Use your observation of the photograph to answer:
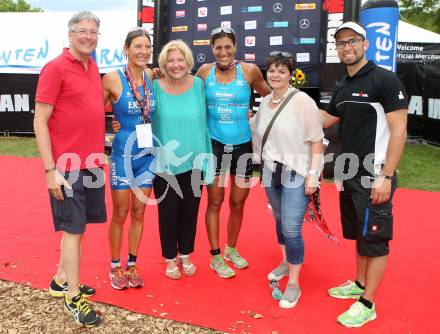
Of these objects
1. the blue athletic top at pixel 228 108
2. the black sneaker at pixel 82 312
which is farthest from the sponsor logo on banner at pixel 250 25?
the black sneaker at pixel 82 312

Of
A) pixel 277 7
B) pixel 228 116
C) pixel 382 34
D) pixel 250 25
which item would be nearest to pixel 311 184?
pixel 228 116

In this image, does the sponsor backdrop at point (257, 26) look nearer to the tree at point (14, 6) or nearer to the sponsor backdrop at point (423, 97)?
the sponsor backdrop at point (423, 97)

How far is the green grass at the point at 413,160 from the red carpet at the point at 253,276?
6.42ft

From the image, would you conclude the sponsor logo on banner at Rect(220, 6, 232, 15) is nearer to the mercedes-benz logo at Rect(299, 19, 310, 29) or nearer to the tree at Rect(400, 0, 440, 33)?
the mercedes-benz logo at Rect(299, 19, 310, 29)

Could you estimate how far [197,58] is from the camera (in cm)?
810

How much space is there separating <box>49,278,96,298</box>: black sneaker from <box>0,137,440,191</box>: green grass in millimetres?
5215

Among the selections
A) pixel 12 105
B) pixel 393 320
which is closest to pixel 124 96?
pixel 393 320

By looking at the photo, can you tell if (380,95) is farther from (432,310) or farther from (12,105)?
(12,105)

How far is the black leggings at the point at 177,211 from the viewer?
3.21 m

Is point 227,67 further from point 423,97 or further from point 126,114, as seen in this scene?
point 423,97

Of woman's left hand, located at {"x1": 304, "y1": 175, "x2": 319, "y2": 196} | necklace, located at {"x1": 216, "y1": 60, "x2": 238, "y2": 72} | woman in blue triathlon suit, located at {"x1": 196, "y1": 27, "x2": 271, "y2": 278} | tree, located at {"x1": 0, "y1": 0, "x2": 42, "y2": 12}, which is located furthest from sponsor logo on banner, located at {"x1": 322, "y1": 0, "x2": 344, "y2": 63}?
tree, located at {"x1": 0, "y1": 0, "x2": 42, "y2": 12}

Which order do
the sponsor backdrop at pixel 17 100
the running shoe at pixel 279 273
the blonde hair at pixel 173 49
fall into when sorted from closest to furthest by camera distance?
1. the blonde hair at pixel 173 49
2. the running shoe at pixel 279 273
3. the sponsor backdrop at pixel 17 100

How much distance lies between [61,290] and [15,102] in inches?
363

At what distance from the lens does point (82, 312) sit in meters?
2.73
